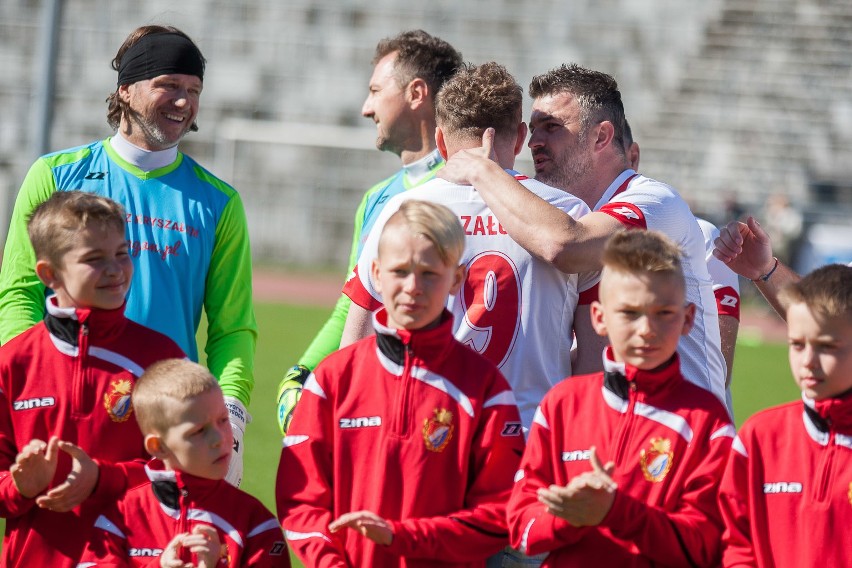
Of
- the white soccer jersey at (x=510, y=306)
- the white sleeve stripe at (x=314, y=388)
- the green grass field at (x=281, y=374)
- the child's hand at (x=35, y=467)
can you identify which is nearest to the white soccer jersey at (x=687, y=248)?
the white soccer jersey at (x=510, y=306)

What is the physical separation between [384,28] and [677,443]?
73.9 feet

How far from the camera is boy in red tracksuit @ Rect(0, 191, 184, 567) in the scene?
3268mm

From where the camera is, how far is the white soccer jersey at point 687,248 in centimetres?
357

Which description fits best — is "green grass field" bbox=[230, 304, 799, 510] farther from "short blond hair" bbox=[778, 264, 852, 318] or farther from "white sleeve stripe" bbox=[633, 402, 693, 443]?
"short blond hair" bbox=[778, 264, 852, 318]

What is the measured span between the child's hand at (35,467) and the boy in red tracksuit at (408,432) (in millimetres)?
603

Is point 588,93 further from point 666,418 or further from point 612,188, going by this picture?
point 666,418

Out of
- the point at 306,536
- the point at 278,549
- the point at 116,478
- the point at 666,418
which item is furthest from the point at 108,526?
the point at 666,418

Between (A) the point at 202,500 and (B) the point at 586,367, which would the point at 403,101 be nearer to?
(B) the point at 586,367

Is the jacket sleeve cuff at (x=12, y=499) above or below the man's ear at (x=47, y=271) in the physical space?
below

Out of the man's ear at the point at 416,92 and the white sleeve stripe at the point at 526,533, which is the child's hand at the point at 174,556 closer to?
the white sleeve stripe at the point at 526,533

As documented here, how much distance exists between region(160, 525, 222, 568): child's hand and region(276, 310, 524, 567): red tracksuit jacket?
202 millimetres

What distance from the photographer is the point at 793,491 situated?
2.84m

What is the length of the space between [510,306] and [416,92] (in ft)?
6.08

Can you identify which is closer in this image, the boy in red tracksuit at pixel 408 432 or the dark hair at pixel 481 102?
the boy in red tracksuit at pixel 408 432
